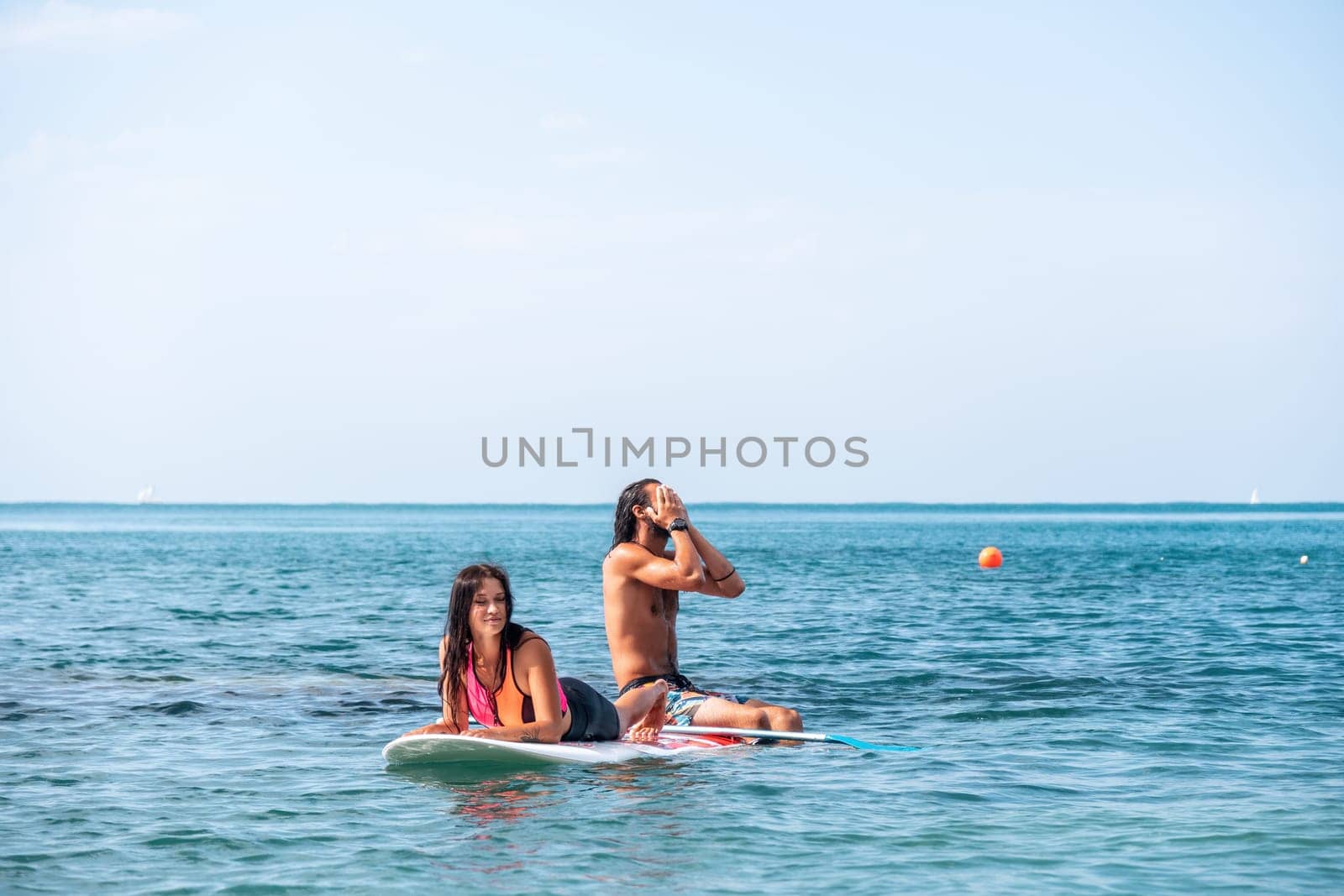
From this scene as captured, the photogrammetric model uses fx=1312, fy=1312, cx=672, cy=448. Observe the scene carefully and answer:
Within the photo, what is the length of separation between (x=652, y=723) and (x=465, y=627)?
6.59ft

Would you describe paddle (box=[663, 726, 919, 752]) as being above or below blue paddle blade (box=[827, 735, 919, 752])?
above

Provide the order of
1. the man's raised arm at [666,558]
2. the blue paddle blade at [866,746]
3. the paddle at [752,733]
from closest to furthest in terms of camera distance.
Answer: the man's raised arm at [666,558] → the paddle at [752,733] → the blue paddle blade at [866,746]

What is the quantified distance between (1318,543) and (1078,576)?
118 feet

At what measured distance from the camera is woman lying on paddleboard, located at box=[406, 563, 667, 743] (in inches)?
332

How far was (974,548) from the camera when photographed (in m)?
63.2

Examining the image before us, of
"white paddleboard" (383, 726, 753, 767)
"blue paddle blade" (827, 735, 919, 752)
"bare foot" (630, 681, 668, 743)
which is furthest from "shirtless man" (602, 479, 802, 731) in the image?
"white paddleboard" (383, 726, 753, 767)

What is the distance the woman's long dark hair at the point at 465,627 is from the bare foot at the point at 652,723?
134 cm

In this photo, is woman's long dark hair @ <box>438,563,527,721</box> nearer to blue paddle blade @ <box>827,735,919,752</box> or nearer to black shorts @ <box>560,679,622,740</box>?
black shorts @ <box>560,679,622,740</box>

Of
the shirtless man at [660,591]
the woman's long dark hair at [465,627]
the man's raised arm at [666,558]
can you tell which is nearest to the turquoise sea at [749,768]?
the shirtless man at [660,591]

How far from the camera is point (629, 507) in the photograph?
9.88m

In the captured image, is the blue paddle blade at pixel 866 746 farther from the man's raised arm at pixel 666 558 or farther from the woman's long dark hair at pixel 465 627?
the woman's long dark hair at pixel 465 627

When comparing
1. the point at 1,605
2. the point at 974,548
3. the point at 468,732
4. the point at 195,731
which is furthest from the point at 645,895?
the point at 974,548

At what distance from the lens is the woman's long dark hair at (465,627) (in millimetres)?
8406

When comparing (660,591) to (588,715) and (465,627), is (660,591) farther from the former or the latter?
(465,627)
